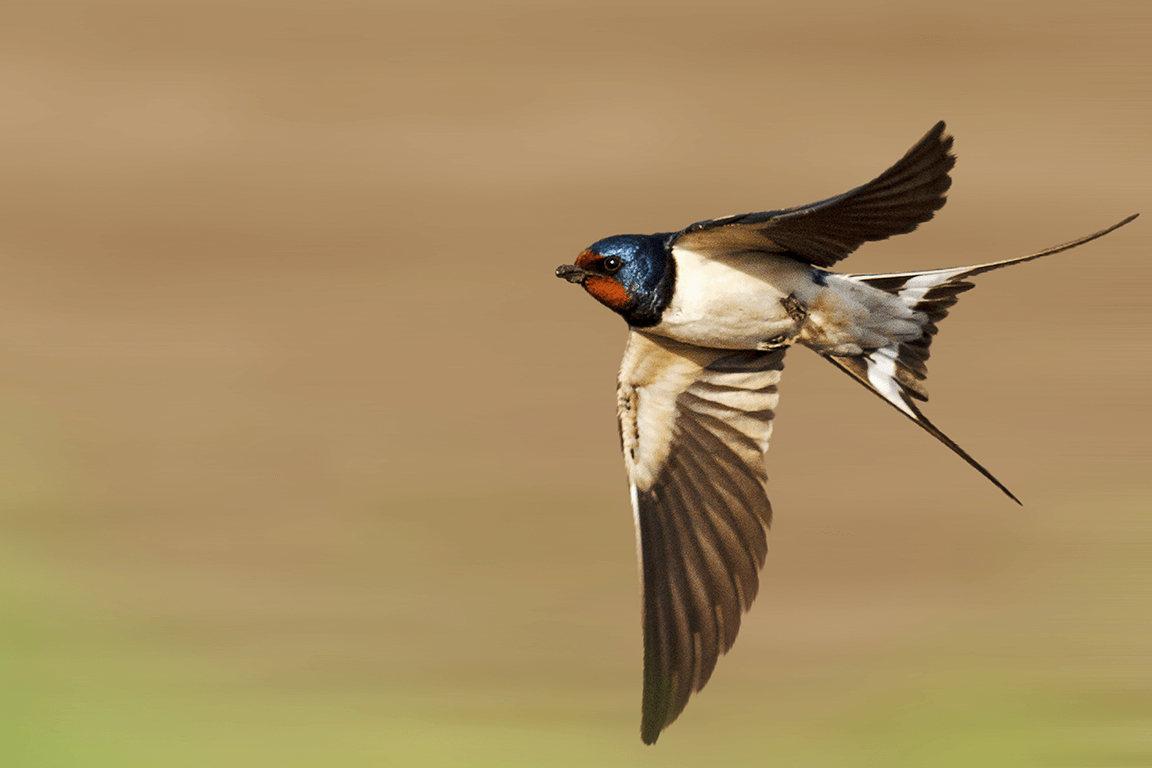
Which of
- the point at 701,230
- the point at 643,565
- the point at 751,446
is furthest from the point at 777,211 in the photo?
the point at 643,565

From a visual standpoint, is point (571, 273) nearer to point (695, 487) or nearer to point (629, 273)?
point (629, 273)

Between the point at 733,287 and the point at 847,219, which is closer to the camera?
the point at 847,219

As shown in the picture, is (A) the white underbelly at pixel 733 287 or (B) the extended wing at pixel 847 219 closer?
(B) the extended wing at pixel 847 219

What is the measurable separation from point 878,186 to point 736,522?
526 mm

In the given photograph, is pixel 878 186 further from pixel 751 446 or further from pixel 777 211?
pixel 751 446

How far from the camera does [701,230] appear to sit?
1260 millimetres

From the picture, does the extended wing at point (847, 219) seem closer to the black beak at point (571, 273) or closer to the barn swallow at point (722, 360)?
the barn swallow at point (722, 360)

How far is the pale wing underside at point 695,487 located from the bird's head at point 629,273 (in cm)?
15

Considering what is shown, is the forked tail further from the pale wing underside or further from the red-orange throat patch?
the red-orange throat patch

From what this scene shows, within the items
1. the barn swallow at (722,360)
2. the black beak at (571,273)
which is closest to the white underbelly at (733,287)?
the barn swallow at (722,360)

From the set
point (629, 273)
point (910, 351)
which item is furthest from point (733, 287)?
point (910, 351)

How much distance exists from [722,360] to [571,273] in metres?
0.29

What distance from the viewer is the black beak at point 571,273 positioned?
1.33 metres

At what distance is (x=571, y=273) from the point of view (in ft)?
4.39
